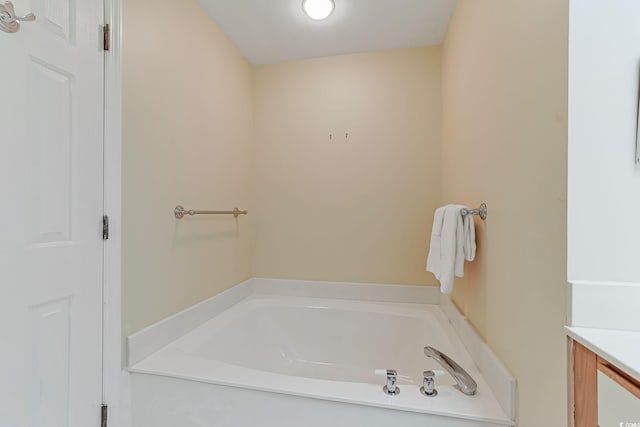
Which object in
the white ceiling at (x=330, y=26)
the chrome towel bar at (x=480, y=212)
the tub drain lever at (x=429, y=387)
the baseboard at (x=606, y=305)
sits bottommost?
the tub drain lever at (x=429, y=387)

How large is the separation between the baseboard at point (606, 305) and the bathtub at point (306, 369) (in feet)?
1.57

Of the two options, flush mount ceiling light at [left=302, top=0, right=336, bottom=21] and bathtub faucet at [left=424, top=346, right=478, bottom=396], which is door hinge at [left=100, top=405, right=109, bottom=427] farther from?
flush mount ceiling light at [left=302, top=0, right=336, bottom=21]

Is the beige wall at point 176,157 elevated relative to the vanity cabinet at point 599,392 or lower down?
elevated

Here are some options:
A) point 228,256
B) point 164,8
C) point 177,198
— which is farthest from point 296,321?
point 164,8

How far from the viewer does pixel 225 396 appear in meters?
1.13

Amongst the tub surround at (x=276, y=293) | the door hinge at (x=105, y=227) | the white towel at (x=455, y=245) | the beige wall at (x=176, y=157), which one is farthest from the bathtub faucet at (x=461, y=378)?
the door hinge at (x=105, y=227)

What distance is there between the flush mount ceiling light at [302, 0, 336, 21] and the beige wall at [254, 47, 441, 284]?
19.9 inches

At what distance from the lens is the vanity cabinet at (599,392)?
53cm

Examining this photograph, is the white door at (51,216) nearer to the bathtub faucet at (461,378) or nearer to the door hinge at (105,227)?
the door hinge at (105,227)

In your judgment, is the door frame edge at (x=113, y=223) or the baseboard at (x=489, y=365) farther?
the door frame edge at (x=113, y=223)

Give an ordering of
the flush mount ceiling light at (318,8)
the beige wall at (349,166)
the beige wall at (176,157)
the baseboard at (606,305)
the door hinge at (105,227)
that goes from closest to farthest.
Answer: the baseboard at (606,305) → the door hinge at (105,227) → the beige wall at (176,157) → the flush mount ceiling light at (318,8) → the beige wall at (349,166)

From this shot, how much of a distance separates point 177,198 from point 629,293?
1.66m

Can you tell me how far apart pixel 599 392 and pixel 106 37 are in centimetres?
182

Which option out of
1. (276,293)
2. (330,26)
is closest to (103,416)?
(276,293)
